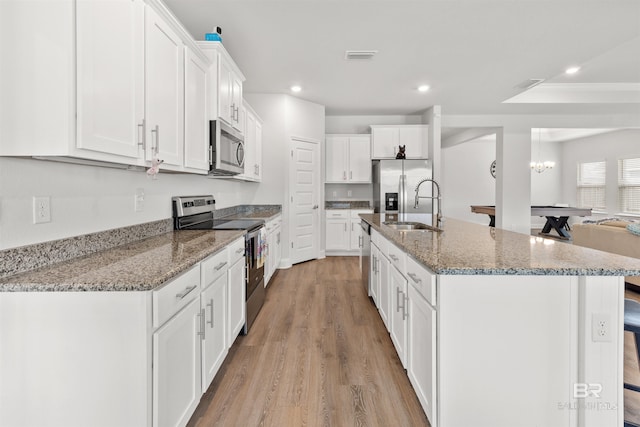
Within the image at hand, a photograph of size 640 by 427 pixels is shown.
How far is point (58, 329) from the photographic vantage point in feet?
3.65

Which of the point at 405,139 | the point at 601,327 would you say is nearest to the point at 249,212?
the point at 405,139

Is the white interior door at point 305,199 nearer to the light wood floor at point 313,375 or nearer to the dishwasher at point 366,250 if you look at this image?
the dishwasher at point 366,250

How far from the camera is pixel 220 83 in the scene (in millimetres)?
2512

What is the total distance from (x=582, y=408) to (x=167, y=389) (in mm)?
1677

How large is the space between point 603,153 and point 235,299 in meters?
10.4

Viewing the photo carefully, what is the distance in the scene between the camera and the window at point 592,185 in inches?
337

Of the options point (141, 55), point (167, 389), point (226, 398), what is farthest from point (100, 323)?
point (141, 55)

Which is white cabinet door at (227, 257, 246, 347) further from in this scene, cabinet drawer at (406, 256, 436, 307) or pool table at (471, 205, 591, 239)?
pool table at (471, 205, 591, 239)

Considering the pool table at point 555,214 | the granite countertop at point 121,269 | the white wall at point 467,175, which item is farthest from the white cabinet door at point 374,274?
the white wall at point 467,175

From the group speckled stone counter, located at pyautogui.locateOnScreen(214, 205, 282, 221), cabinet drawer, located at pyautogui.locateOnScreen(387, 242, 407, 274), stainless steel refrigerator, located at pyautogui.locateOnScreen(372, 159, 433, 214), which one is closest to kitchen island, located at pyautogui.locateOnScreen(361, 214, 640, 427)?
cabinet drawer, located at pyautogui.locateOnScreen(387, 242, 407, 274)

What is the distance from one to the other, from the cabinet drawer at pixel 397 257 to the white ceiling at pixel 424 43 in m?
1.96

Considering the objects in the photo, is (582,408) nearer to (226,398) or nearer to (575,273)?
(575,273)

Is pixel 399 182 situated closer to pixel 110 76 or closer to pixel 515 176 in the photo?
pixel 515 176

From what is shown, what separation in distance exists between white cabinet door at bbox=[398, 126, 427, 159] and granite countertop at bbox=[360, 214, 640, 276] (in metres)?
3.95
